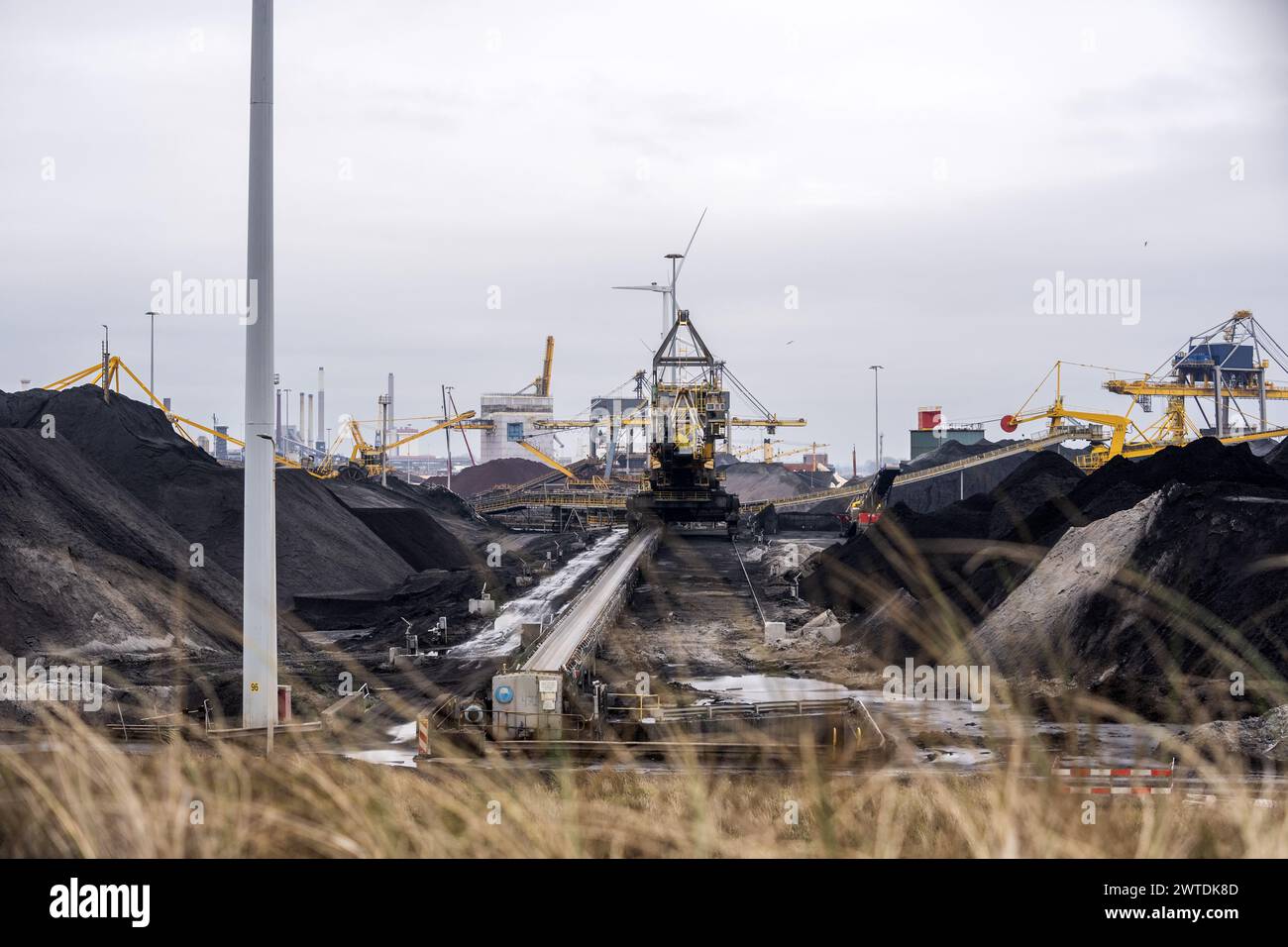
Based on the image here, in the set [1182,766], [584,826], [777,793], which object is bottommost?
[1182,766]

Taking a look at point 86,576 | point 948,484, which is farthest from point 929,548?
point 948,484

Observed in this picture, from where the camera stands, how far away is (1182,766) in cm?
1944

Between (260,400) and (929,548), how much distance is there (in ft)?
121

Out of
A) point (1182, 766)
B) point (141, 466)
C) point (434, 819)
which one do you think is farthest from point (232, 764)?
point (141, 466)

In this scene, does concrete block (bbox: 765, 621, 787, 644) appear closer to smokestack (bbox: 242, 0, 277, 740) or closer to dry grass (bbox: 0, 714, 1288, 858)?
smokestack (bbox: 242, 0, 277, 740)

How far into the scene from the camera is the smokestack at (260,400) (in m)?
14.1

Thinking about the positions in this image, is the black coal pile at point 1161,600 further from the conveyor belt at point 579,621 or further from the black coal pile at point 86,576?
the black coal pile at point 86,576

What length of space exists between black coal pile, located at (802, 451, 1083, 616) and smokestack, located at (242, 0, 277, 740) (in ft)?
83.5

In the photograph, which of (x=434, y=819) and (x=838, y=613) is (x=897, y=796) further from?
A: (x=838, y=613)

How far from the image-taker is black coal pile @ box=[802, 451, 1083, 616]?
4169 centimetres

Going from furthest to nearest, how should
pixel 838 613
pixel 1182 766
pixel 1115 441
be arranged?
pixel 1115 441 < pixel 838 613 < pixel 1182 766

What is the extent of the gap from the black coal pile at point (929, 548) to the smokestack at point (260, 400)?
2544 centimetres

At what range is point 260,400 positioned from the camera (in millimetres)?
14461
